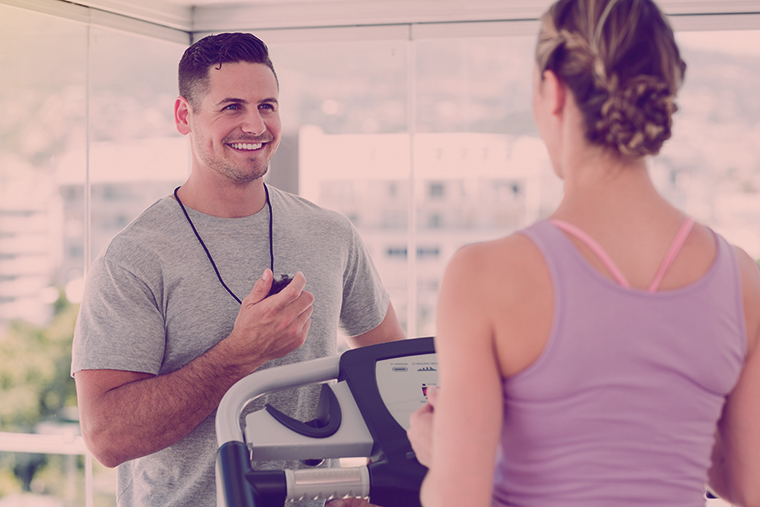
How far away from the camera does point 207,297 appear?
141 cm

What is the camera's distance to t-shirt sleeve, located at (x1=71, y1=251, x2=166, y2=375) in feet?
4.27

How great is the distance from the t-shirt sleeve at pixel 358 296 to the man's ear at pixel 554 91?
102 cm

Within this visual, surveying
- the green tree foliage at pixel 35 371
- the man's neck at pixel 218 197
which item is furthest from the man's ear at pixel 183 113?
the green tree foliage at pixel 35 371

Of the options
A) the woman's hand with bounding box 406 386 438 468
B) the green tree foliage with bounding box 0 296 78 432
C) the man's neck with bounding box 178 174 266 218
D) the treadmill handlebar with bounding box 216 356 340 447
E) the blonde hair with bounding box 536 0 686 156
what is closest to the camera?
the blonde hair with bounding box 536 0 686 156

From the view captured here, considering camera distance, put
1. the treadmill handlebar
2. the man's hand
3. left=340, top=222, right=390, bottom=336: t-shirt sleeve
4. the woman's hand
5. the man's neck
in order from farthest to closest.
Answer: left=340, top=222, right=390, bottom=336: t-shirt sleeve
the man's neck
the man's hand
the treadmill handlebar
the woman's hand

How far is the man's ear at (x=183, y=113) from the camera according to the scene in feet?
5.23

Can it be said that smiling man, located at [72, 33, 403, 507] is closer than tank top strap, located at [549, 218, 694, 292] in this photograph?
No

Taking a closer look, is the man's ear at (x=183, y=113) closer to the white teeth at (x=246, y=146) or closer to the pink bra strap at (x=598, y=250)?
the white teeth at (x=246, y=146)

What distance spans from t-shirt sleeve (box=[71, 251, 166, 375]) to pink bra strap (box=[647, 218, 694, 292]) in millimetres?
1011

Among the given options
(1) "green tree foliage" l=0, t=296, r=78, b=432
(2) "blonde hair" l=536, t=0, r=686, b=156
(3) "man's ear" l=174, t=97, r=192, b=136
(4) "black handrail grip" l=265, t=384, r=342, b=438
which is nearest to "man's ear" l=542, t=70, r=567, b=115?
(2) "blonde hair" l=536, t=0, r=686, b=156

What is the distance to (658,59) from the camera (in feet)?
2.16

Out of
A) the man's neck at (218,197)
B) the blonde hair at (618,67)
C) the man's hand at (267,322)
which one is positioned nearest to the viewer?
the blonde hair at (618,67)

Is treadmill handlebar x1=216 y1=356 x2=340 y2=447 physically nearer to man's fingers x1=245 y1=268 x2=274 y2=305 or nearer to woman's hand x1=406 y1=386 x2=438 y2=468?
man's fingers x1=245 y1=268 x2=274 y2=305

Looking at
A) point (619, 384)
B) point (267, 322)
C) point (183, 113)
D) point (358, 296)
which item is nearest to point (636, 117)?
point (619, 384)
